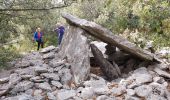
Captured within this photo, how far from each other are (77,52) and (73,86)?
56.8 inches

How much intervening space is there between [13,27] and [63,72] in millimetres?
2574

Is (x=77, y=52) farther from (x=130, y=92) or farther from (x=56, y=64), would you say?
(x=130, y=92)

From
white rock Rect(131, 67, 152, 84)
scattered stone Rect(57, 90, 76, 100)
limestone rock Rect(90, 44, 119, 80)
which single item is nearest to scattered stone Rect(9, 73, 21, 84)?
scattered stone Rect(57, 90, 76, 100)

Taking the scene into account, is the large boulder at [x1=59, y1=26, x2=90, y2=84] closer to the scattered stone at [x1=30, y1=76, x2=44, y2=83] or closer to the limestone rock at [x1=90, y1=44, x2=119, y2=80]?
the limestone rock at [x1=90, y1=44, x2=119, y2=80]

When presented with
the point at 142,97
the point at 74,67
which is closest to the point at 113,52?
the point at 74,67

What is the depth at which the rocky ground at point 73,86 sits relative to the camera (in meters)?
9.54

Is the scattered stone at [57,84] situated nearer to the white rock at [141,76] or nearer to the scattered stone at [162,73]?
the white rock at [141,76]

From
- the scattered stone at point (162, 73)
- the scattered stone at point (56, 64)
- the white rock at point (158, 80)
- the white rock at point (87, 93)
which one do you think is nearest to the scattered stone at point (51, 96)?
the white rock at point (87, 93)

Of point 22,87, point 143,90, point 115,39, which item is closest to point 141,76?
point 143,90

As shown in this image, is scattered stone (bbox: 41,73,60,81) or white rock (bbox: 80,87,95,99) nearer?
white rock (bbox: 80,87,95,99)

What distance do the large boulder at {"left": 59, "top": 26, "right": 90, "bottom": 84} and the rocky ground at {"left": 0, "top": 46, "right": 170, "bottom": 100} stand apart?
0.22 meters

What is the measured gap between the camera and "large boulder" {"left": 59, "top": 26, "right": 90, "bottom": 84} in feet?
34.4

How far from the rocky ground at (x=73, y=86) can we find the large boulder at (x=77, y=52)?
0.22 meters

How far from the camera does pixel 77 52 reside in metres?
11.2
